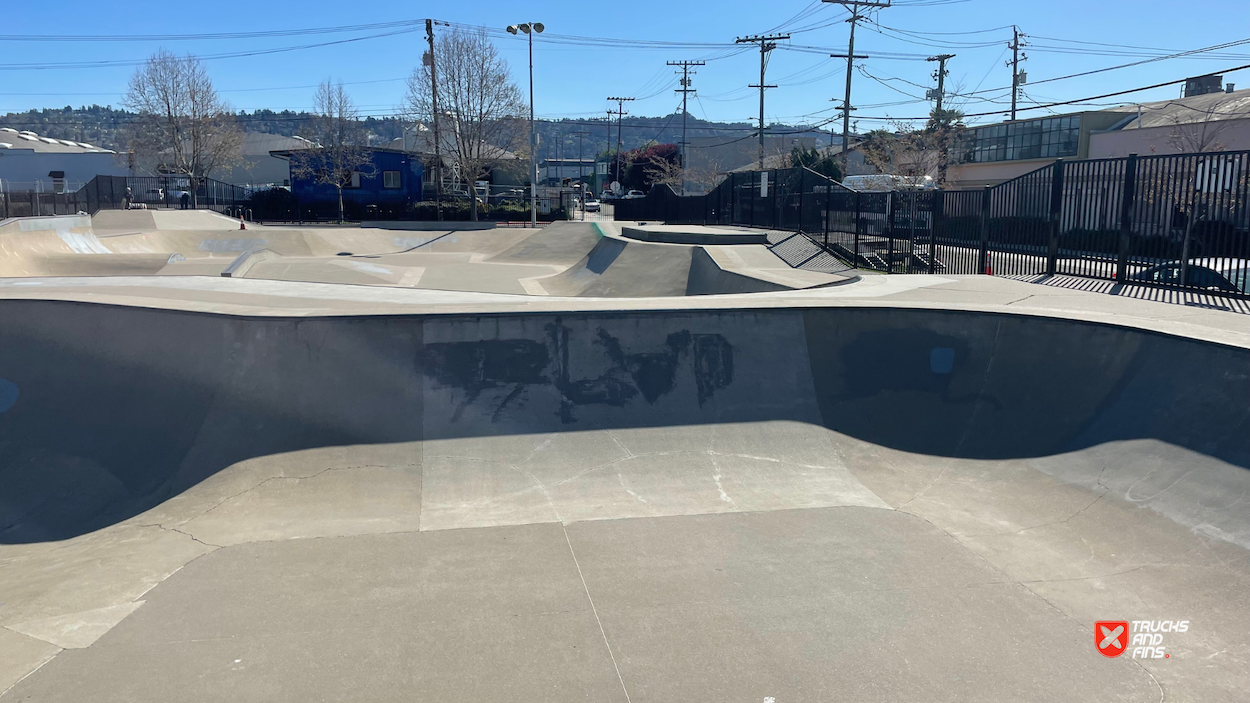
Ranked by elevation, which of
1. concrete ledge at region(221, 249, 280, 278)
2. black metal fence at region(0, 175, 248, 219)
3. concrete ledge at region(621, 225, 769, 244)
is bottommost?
concrete ledge at region(221, 249, 280, 278)

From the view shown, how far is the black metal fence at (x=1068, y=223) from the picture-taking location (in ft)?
33.1

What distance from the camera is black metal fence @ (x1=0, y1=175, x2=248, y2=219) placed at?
114 feet

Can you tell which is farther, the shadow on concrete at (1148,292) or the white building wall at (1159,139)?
the white building wall at (1159,139)

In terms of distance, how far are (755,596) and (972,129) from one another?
4777 centimetres

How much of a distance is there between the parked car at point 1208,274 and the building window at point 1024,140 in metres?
31.7

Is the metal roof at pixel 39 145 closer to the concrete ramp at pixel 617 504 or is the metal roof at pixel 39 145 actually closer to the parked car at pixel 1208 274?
the concrete ramp at pixel 617 504

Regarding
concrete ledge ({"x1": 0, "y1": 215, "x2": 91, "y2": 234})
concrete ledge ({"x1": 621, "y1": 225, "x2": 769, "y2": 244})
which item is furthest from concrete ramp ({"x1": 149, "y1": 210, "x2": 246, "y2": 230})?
concrete ledge ({"x1": 621, "y1": 225, "x2": 769, "y2": 244})

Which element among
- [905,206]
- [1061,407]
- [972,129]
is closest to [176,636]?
[1061,407]

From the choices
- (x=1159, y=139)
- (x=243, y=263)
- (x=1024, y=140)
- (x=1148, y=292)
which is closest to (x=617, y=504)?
(x=1148, y=292)

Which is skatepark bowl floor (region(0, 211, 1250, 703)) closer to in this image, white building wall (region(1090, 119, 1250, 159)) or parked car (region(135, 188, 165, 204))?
white building wall (region(1090, 119, 1250, 159))

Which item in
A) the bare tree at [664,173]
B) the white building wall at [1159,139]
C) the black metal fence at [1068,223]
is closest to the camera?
the black metal fence at [1068,223]

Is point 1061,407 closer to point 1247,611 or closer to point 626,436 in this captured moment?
point 1247,611

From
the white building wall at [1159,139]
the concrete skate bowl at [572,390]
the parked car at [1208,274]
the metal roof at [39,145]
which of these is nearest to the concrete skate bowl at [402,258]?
the parked car at [1208,274]

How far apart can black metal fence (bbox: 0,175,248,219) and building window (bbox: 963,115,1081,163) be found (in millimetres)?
44769
